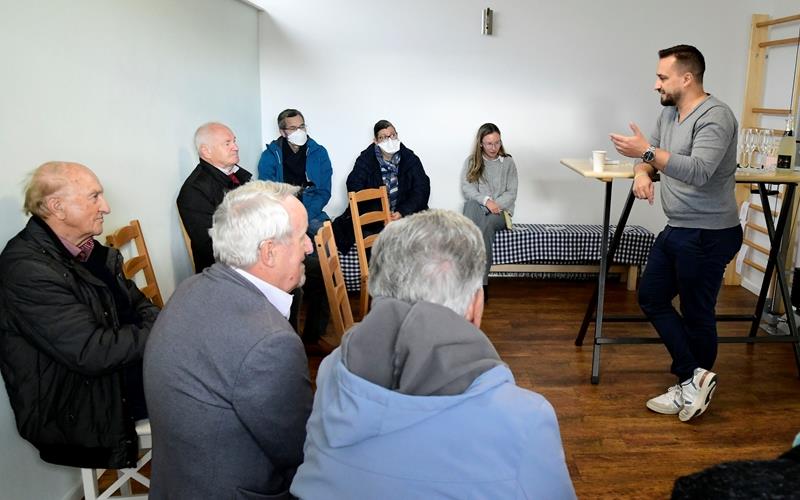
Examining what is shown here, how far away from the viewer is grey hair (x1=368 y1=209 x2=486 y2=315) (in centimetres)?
124

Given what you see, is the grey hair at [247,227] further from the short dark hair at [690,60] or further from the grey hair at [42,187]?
the short dark hair at [690,60]

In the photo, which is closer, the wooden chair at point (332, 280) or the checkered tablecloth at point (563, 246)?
the wooden chair at point (332, 280)

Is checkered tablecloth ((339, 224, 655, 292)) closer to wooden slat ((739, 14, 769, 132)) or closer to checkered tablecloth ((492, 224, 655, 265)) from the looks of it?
checkered tablecloth ((492, 224, 655, 265))

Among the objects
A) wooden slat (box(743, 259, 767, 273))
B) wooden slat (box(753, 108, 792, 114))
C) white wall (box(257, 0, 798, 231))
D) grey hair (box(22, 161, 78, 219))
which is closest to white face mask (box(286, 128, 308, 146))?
white wall (box(257, 0, 798, 231))

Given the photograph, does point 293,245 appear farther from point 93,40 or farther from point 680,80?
point 680,80

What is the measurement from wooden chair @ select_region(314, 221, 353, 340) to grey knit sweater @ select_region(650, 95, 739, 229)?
1.37m

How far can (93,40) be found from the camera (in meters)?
2.52

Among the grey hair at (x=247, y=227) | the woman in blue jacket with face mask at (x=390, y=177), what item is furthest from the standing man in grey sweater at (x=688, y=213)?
the woman in blue jacket with face mask at (x=390, y=177)

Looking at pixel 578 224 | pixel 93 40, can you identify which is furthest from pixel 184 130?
pixel 578 224

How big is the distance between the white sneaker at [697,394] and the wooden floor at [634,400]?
2.1 inches

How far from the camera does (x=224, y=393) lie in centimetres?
142

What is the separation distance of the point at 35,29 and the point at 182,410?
141cm

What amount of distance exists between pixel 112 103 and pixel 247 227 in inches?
54.0

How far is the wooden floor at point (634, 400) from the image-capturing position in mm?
2637
